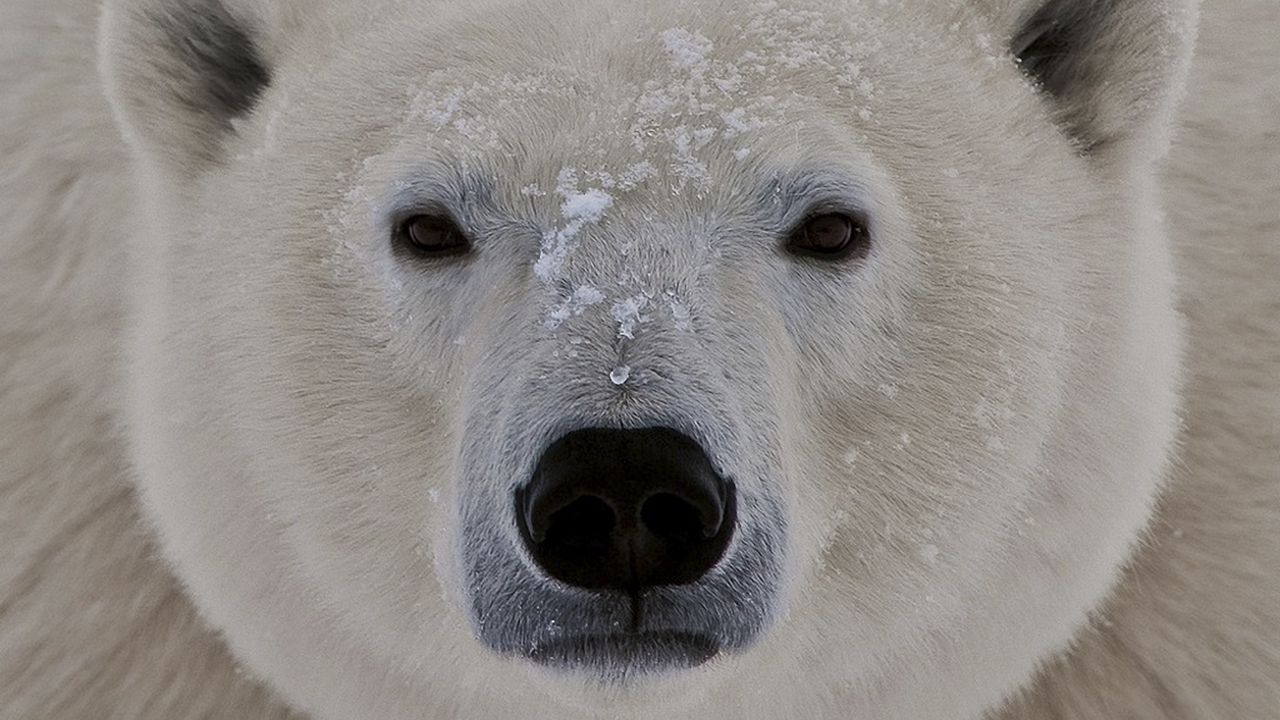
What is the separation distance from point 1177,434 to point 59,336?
7.85ft

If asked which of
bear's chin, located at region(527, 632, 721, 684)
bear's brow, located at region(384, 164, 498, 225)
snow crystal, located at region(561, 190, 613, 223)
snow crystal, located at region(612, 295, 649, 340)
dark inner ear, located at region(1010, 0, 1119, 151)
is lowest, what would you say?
bear's chin, located at region(527, 632, 721, 684)

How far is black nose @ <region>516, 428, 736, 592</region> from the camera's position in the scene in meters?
2.01

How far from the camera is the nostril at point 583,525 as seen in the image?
205 centimetres

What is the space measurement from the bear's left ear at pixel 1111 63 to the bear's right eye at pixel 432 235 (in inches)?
42.9

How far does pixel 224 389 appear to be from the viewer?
2.69 meters

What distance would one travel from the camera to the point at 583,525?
208 centimetres

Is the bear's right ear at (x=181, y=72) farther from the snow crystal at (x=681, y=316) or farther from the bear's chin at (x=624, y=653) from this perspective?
the bear's chin at (x=624, y=653)

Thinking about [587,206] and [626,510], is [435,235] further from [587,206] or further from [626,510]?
[626,510]

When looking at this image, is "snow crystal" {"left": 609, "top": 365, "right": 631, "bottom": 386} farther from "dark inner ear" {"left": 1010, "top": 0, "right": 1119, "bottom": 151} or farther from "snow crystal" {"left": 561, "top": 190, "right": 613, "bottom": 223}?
"dark inner ear" {"left": 1010, "top": 0, "right": 1119, "bottom": 151}

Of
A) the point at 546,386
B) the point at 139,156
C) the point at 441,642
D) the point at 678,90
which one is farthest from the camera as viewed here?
the point at 139,156

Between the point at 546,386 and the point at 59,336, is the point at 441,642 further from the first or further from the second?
the point at 59,336

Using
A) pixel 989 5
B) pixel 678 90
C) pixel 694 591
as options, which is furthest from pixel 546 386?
pixel 989 5

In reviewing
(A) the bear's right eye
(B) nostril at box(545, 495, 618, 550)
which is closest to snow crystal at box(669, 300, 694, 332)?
(B) nostril at box(545, 495, 618, 550)

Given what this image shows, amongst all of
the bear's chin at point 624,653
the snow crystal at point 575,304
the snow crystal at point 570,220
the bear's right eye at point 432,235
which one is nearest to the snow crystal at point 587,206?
the snow crystal at point 570,220
